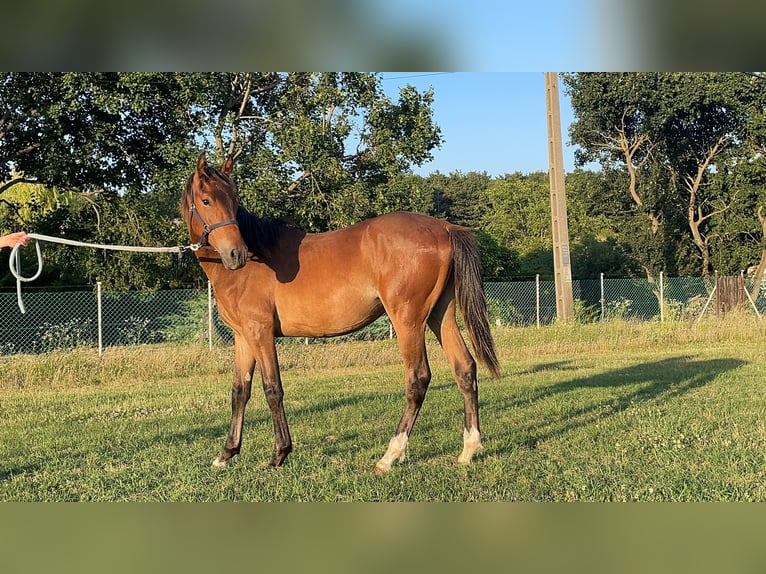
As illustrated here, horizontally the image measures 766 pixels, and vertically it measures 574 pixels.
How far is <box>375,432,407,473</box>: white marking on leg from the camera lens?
4.12 meters

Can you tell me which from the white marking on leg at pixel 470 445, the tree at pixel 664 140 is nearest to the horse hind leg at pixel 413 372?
the white marking on leg at pixel 470 445

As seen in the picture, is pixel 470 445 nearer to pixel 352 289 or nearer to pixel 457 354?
pixel 457 354

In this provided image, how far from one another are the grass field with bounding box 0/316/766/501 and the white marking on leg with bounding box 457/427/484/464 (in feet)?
0.30

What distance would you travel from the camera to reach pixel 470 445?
438 cm

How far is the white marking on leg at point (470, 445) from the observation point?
4296 mm

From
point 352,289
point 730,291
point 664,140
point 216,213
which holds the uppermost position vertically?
point 664,140

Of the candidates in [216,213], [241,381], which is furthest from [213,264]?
[241,381]

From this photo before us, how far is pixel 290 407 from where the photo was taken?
267 inches

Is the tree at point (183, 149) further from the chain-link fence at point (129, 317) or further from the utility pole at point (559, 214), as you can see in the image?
the utility pole at point (559, 214)

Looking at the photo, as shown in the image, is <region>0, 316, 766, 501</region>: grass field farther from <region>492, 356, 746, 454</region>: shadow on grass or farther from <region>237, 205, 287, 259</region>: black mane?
<region>237, 205, 287, 259</region>: black mane

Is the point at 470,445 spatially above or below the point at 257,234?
below

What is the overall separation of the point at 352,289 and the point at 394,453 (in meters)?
1.21
